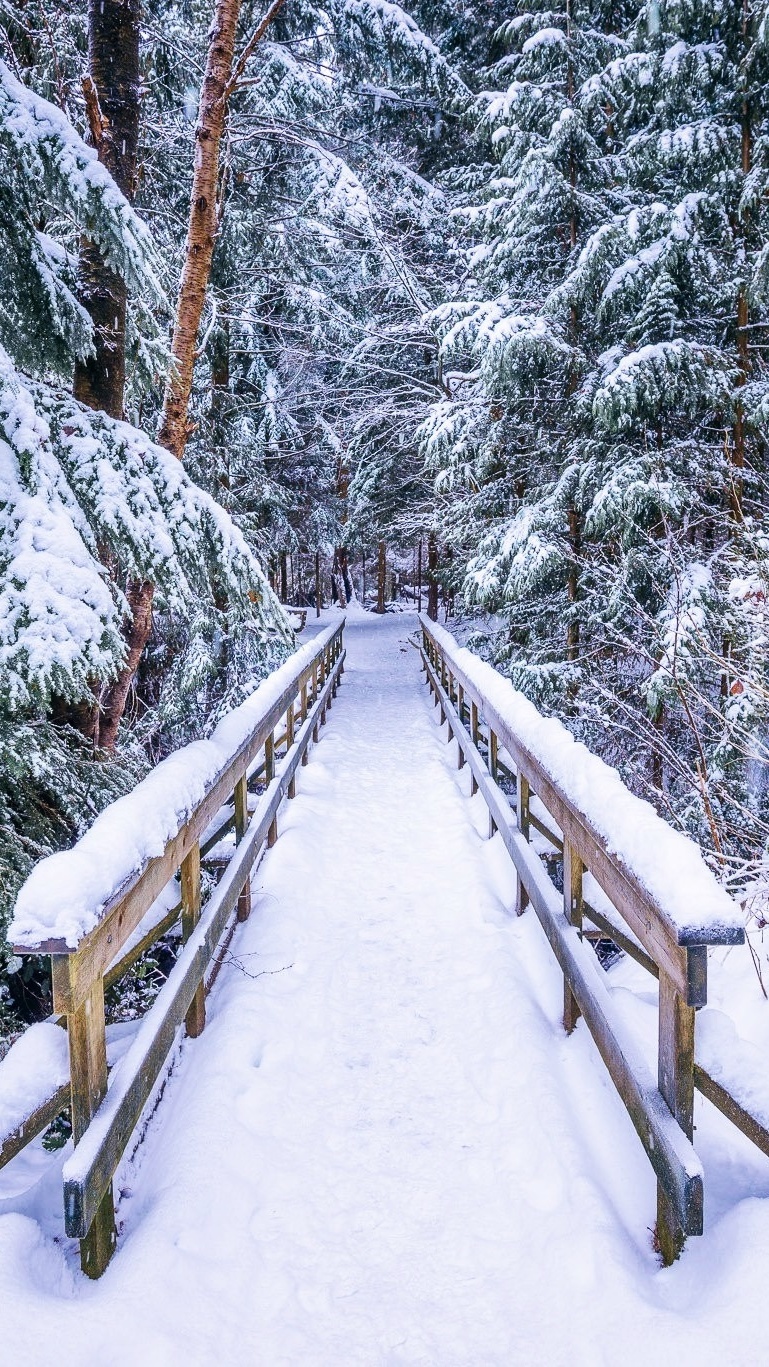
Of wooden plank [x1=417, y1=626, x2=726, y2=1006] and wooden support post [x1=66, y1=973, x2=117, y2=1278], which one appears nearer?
wooden plank [x1=417, y1=626, x2=726, y2=1006]

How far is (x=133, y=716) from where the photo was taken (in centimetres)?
759

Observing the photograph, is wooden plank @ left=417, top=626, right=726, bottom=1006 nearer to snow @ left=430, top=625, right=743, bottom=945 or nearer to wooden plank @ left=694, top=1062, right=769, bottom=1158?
snow @ left=430, top=625, right=743, bottom=945

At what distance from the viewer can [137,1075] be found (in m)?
2.05

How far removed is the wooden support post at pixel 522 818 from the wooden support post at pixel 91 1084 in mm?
2458

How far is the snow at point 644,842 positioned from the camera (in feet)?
5.29

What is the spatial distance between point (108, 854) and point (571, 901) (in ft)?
6.06

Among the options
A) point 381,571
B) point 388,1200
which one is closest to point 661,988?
point 388,1200

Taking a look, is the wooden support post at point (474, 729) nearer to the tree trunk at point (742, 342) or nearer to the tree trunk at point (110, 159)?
the tree trunk at point (742, 342)

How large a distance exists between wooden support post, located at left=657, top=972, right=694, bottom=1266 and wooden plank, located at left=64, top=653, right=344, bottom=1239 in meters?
1.44

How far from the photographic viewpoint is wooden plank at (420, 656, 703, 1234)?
169cm

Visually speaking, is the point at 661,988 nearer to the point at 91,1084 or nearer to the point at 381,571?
the point at 91,1084

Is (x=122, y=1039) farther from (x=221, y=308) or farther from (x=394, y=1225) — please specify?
(x=221, y=308)

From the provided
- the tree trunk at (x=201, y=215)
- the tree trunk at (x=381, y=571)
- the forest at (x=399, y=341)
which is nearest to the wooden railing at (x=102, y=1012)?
the forest at (x=399, y=341)

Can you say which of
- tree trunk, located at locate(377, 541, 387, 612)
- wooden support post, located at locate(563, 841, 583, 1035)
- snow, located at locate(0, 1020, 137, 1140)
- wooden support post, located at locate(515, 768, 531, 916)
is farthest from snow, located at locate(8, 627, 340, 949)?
tree trunk, located at locate(377, 541, 387, 612)
